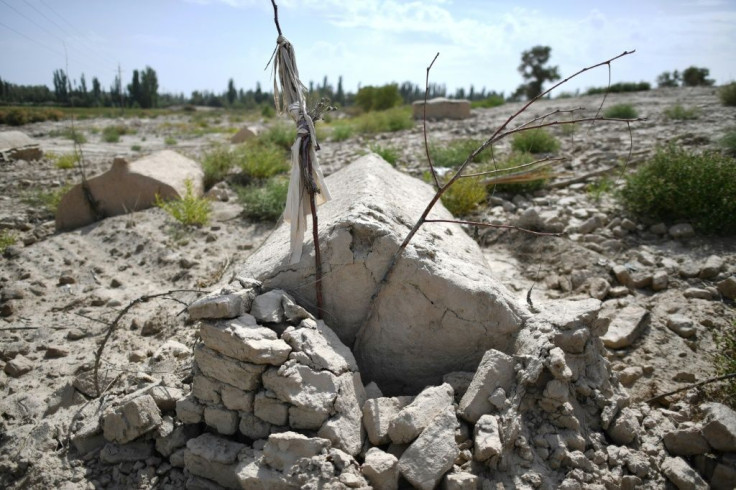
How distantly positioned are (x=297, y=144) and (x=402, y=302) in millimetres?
A: 1056

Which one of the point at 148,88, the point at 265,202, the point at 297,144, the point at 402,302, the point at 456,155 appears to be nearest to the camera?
the point at 297,144

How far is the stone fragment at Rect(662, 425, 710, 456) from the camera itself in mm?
2387

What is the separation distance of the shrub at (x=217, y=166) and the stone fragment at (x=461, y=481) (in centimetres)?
626

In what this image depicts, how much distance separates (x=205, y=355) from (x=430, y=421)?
1.17 m

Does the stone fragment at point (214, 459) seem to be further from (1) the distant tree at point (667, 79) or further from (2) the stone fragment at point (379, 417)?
(1) the distant tree at point (667, 79)

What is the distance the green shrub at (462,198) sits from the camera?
18.6 ft

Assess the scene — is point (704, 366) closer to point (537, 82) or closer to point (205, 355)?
point (205, 355)

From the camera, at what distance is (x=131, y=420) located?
7.83ft

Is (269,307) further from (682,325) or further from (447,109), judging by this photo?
(447,109)

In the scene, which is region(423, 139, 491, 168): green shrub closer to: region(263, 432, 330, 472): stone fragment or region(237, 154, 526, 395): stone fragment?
region(237, 154, 526, 395): stone fragment

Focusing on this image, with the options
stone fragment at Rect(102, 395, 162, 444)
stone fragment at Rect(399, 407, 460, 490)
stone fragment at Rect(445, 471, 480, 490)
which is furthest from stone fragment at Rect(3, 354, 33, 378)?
stone fragment at Rect(445, 471, 480, 490)

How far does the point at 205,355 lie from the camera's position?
2.37 meters

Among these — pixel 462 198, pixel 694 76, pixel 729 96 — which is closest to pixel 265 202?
pixel 462 198

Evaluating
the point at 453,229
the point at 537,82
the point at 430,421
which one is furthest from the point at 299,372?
the point at 537,82
